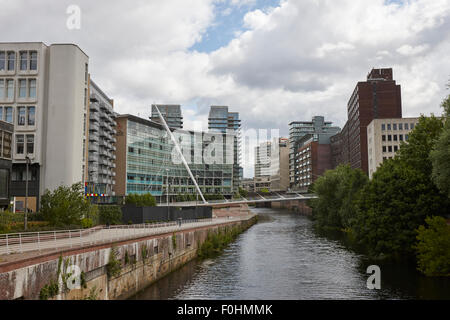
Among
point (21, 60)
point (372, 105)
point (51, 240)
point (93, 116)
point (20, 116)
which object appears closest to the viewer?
point (51, 240)

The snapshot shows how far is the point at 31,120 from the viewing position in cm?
6275

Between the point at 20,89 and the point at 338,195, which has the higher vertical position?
the point at 20,89

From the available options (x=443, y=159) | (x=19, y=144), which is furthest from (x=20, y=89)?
(x=443, y=159)

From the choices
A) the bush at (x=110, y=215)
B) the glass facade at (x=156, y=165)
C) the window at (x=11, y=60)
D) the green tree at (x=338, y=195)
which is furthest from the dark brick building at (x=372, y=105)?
Answer: the window at (x=11, y=60)

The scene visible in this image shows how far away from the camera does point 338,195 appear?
7612cm

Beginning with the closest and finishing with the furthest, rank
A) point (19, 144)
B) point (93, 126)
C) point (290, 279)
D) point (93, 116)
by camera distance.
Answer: point (290, 279) → point (19, 144) → point (93, 126) → point (93, 116)

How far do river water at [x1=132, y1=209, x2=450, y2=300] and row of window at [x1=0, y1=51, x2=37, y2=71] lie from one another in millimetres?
39906

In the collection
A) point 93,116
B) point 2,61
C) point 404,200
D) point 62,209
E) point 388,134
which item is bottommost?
point 62,209

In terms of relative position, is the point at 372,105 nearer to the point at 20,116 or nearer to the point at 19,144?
the point at 20,116

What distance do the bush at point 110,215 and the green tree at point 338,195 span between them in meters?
36.0

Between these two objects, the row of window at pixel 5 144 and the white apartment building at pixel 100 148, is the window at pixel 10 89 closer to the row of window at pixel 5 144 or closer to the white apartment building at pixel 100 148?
the row of window at pixel 5 144

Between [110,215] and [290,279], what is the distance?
1302 inches

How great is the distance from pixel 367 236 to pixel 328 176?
38826 millimetres

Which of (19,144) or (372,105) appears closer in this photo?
(19,144)
